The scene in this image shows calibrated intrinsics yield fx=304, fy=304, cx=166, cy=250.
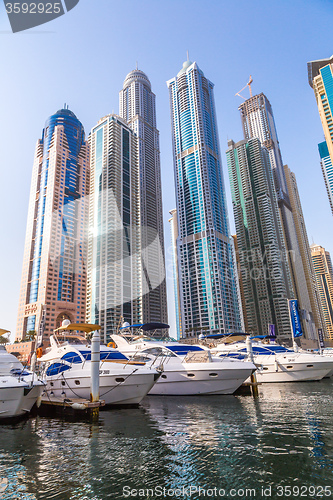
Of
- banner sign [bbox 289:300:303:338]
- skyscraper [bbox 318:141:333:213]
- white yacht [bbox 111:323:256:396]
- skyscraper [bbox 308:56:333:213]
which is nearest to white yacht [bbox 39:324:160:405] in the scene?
white yacht [bbox 111:323:256:396]

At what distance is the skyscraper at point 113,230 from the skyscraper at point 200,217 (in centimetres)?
2215

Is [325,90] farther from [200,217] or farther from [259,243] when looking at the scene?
[259,243]

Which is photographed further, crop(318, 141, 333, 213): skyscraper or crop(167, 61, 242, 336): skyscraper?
crop(167, 61, 242, 336): skyscraper

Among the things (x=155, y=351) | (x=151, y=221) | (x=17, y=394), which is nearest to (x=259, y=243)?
(x=151, y=221)

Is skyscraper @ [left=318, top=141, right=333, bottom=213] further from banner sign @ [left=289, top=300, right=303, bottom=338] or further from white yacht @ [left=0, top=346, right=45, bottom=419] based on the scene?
white yacht @ [left=0, top=346, right=45, bottom=419]

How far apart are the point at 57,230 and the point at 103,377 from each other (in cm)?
11885

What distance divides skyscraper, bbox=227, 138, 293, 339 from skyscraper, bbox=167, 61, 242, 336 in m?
21.6

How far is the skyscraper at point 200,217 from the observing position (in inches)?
5167

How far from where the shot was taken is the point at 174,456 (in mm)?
7914

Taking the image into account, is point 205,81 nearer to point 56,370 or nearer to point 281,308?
point 281,308

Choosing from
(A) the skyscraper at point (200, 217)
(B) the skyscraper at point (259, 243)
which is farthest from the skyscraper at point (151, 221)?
(B) the skyscraper at point (259, 243)

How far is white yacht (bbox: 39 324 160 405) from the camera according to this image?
50.8ft

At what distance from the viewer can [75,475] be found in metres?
6.91

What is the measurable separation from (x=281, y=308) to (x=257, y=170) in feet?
243
